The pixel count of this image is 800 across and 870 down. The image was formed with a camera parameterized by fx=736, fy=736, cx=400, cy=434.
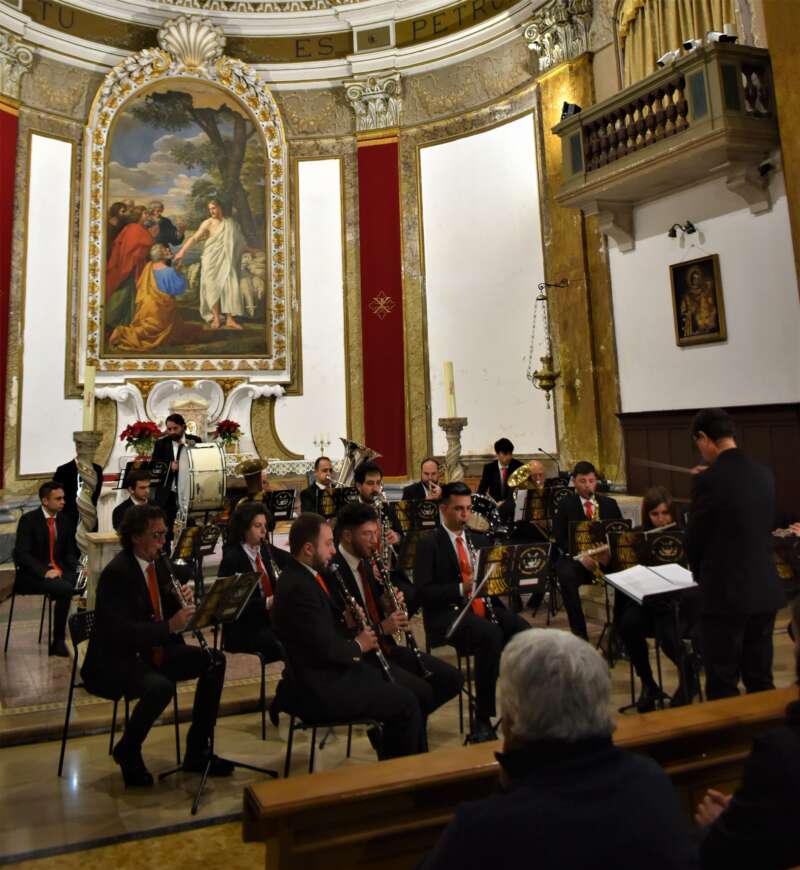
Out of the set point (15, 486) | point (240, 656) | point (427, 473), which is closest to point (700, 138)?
point (427, 473)

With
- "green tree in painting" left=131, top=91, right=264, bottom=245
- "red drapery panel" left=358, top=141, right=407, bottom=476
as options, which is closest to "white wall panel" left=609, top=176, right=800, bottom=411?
"red drapery panel" left=358, top=141, right=407, bottom=476

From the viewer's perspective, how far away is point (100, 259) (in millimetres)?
12703

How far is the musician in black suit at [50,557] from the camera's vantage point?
6.37 metres

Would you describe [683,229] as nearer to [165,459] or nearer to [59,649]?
[165,459]

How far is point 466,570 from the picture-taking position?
4930 millimetres

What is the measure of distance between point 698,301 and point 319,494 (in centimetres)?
533

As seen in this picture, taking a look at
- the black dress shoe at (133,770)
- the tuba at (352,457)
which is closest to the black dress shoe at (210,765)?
the black dress shoe at (133,770)

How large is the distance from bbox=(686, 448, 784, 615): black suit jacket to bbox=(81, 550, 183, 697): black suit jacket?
2.82 metres

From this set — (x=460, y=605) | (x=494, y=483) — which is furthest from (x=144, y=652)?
(x=494, y=483)

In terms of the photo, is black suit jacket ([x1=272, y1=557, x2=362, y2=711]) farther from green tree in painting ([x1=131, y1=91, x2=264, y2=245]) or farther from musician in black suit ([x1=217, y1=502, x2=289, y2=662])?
green tree in painting ([x1=131, y1=91, x2=264, y2=245])

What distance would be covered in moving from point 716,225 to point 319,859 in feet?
29.1

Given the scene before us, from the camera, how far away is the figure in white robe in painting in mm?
13328

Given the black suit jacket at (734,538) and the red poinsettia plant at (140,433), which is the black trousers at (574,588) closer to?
the black suit jacket at (734,538)

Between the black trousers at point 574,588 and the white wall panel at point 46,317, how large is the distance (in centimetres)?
921
